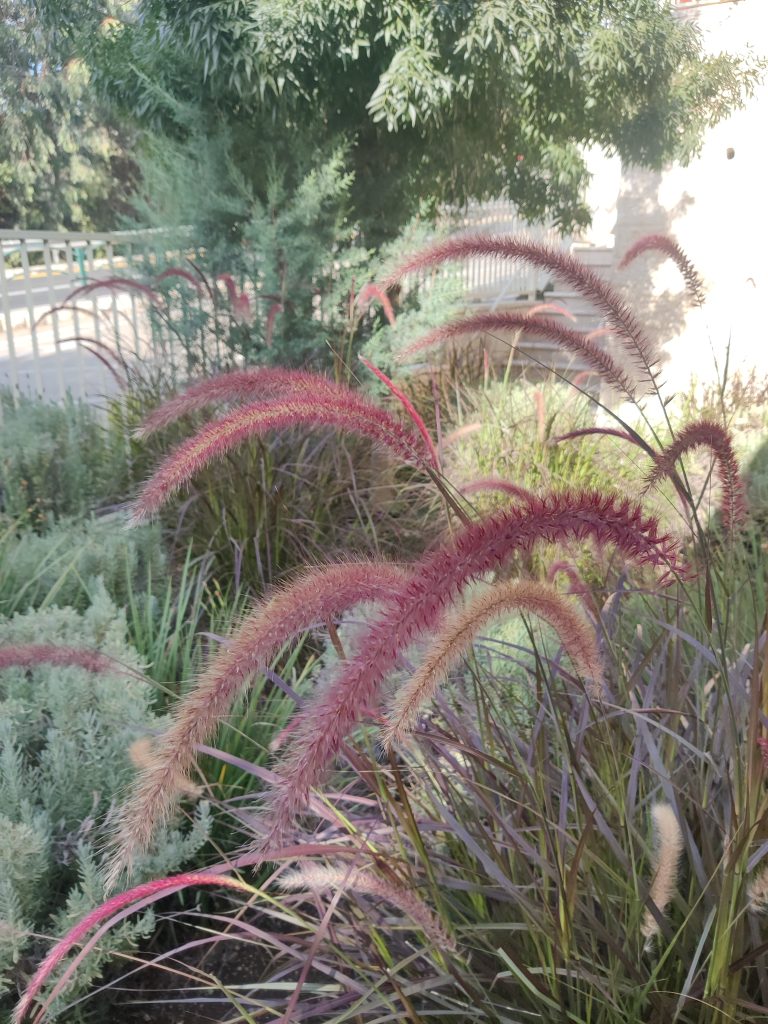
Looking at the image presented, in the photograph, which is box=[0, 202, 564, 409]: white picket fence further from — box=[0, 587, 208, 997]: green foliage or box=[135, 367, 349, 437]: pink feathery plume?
box=[0, 587, 208, 997]: green foliage

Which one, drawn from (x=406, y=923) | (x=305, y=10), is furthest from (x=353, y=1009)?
(x=305, y=10)

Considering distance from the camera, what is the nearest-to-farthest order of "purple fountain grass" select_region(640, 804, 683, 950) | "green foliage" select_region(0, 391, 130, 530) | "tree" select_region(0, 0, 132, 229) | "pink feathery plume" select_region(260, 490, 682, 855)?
"pink feathery plume" select_region(260, 490, 682, 855) → "purple fountain grass" select_region(640, 804, 683, 950) → "green foliage" select_region(0, 391, 130, 530) → "tree" select_region(0, 0, 132, 229)

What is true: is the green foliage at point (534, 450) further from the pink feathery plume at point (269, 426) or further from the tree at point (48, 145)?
the tree at point (48, 145)

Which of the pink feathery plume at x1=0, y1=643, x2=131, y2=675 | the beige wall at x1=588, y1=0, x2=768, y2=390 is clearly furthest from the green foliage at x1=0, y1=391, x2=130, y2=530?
the beige wall at x1=588, y1=0, x2=768, y2=390

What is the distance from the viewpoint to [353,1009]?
1.04 meters

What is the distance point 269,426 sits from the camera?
115 centimetres

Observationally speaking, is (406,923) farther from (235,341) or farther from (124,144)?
(124,144)

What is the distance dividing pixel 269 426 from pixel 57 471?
2.80 meters

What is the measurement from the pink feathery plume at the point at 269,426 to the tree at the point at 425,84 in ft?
14.1

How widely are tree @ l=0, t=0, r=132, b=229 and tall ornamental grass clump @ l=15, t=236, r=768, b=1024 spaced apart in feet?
46.6

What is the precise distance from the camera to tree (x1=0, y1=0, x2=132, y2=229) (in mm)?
14977

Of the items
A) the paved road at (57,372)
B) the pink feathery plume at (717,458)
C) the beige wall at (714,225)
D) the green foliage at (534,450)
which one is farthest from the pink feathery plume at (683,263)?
the paved road at (57,372)

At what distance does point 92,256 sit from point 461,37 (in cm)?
309

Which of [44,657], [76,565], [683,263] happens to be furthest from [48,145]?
[44,657]
